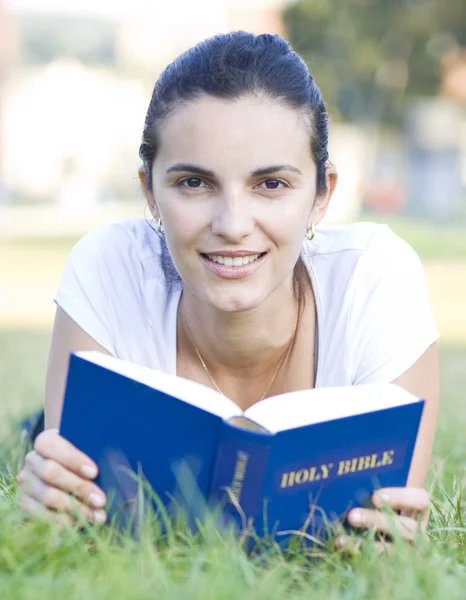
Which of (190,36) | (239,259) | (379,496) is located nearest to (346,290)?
(239,259)

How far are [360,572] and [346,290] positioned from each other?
3.38ft

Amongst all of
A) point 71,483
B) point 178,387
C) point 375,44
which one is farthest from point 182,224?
point 375,44

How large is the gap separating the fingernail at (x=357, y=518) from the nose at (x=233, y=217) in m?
0.68

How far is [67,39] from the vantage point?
168 ft

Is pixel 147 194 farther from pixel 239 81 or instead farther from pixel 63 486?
pixel 63 486

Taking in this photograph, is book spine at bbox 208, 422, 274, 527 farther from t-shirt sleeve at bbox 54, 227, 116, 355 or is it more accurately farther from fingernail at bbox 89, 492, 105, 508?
t-shirt sleeve at bbox 54, 227, 116, 355

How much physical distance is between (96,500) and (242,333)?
901 mm

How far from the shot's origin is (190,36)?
3903cm

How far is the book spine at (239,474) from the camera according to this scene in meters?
1.93

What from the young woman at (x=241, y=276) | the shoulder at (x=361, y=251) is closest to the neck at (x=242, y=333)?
the young woman at (x=241, y=276)

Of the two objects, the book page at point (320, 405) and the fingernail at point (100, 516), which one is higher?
the book page at point (320, 405)

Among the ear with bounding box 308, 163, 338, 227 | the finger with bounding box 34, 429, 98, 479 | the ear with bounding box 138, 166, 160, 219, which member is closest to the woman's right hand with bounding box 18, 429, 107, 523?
the finger with bounding box 34, 429, 98, 479

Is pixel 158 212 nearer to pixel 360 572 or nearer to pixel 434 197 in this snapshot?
pixel 360 572

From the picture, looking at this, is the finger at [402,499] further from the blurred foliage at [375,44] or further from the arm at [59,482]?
the blurred foliage at [375,44]
